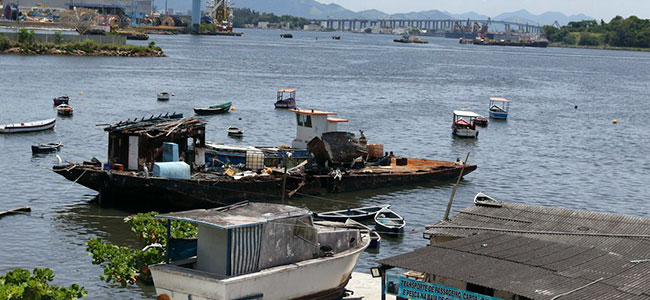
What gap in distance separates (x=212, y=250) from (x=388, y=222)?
1833 cm

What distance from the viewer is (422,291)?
24.2 metres

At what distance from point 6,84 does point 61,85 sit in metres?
6.71

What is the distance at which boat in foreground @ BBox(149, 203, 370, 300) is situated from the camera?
23.8 metres

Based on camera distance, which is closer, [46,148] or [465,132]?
[46,148]

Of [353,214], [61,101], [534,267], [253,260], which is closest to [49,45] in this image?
[61,101]

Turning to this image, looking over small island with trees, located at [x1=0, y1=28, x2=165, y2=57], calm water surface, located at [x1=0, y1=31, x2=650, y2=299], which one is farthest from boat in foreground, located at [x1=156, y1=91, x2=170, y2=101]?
small island with trees, located at [x1=0, y1=28, x2=165, y2=57]

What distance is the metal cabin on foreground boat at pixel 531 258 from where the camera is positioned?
2231cm

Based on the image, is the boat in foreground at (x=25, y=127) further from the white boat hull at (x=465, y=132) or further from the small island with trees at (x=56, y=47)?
the small island with trees at (x=56, y=47)

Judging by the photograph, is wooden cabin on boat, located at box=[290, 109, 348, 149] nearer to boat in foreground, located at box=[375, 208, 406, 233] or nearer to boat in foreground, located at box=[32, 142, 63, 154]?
boat in foreground, located at box=[375, 208, 406, 233]

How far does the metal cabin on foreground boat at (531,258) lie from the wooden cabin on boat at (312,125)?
21526mm

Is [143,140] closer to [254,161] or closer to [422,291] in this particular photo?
[254,161]

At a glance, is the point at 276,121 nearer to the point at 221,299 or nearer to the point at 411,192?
the point at 411,192

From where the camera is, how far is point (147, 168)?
1697 inches

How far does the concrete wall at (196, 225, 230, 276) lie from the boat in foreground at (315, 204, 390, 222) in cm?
1628
